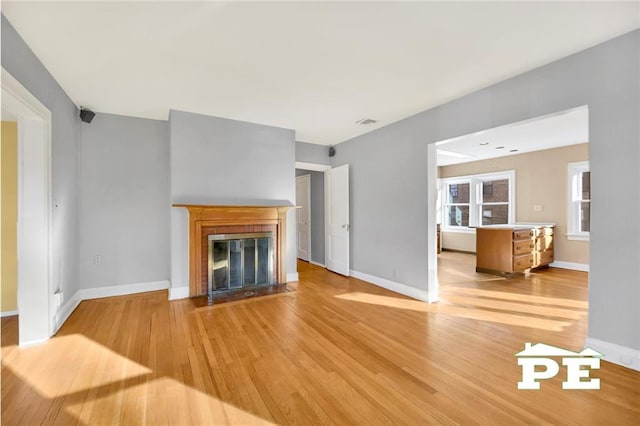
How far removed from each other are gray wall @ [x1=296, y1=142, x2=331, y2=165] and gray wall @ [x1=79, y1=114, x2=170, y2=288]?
215 cm

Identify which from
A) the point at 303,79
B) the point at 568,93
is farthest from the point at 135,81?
the point at 568,93

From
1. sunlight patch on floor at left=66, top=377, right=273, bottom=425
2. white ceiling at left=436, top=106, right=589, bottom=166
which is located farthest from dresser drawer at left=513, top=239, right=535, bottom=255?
sunlight patch on floor at left=66, top=377, right=273, bottom=425

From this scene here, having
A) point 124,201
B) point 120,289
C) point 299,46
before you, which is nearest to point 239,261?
point 120,289

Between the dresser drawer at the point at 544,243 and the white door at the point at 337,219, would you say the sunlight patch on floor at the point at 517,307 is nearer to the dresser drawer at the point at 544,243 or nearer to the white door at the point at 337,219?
the white door at the point at 337,219

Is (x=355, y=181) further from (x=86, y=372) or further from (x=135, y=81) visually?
(x=86, y=372)

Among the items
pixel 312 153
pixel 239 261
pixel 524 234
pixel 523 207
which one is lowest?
pixel 239 261

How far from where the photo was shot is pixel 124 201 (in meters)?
3.98

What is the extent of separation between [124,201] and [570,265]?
7.95 m

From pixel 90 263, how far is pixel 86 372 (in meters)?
2.22

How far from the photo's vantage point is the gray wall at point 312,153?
17.1 feet

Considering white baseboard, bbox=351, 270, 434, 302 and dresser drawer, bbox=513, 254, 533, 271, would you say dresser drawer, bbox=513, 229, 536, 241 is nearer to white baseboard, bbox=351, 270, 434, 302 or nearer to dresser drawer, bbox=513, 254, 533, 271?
dresser drawer, bbox=513, 254, 533, 271

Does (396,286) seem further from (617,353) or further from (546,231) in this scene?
(546,231)

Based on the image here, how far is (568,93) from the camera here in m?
2.45

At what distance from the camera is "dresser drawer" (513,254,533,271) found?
16.4ft
